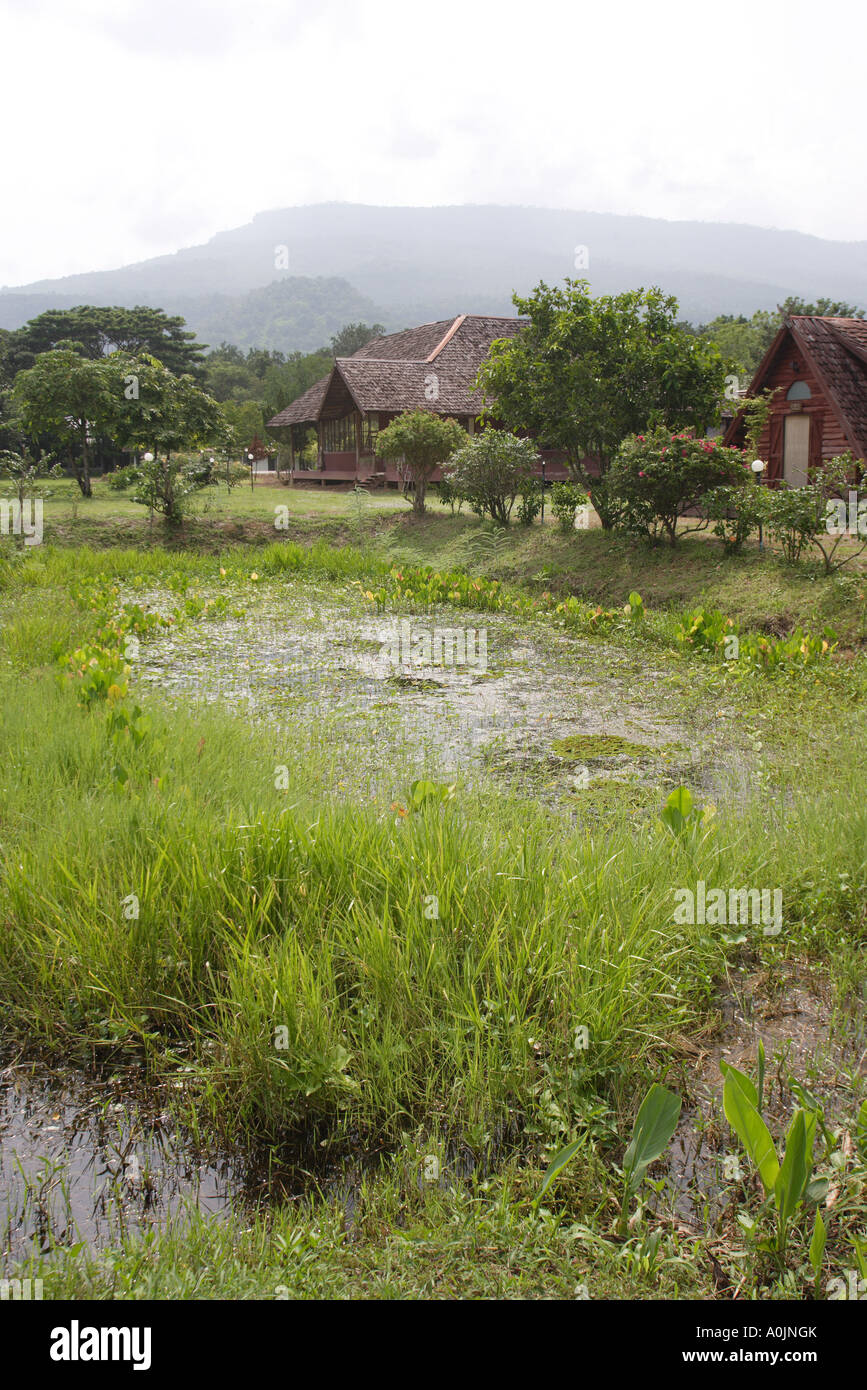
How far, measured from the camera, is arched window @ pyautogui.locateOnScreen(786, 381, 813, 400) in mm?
20203

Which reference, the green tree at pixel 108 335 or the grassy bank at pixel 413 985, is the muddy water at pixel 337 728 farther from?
the green tree at pixel 108 335

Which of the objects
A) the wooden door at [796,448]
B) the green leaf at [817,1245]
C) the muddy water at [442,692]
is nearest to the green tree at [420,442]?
the wooden door at [796,448]

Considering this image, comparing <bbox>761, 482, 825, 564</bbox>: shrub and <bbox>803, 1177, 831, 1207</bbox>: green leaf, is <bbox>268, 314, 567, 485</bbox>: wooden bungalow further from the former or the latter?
<bbox>803, 1177, 831, 1207</bbox>: green leaf

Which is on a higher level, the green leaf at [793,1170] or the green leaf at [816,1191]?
the green leaf at [793,1170]

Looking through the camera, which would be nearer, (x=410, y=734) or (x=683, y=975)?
(x=683, y=975)

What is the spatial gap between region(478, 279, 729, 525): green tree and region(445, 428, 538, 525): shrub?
1.03 m

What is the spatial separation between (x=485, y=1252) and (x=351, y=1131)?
76 centimetres

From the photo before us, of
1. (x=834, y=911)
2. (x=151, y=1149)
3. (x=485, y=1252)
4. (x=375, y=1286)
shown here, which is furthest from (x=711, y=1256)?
(x=834, y=911)

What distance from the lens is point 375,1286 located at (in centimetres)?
235

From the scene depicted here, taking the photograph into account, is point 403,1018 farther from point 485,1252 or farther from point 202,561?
point 202,561

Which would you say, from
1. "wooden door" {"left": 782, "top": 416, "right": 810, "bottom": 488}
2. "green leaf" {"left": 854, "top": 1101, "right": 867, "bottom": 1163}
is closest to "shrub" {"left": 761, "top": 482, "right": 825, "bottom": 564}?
"wooden door" {"left": 782, "top": 416, "right": 810, "bottom": 488}

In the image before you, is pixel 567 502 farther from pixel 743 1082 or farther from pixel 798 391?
pixel 743 1082

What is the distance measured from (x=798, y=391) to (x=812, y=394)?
1.84ft

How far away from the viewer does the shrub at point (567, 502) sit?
56.3ft
